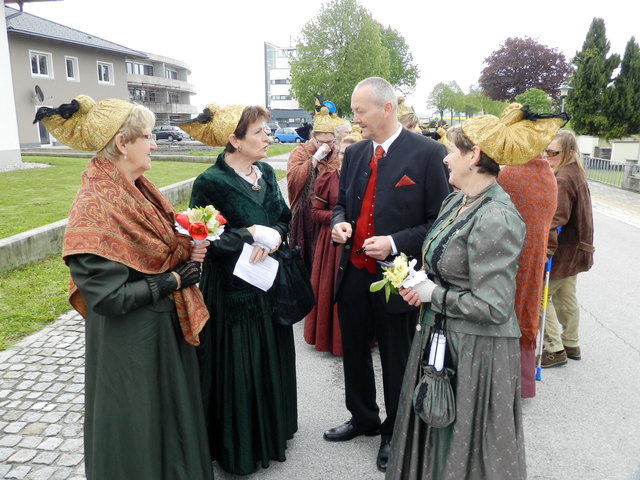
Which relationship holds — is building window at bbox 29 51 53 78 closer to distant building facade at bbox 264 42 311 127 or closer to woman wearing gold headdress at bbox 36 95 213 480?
woman wearing gold headdress at bbox 36 95 213 480

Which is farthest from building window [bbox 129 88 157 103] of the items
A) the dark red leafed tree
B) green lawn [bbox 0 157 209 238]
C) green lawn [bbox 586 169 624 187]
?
green lawn [bbox 586 169 624 187]

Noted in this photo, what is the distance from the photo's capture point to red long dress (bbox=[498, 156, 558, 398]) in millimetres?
3281

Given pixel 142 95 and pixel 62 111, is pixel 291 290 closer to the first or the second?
pixel 62 111

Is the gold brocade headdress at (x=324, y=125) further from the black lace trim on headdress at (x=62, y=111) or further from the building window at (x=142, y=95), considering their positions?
the building window at (x=142, y=95)

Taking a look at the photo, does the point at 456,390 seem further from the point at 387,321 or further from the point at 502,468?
the point at 387,321

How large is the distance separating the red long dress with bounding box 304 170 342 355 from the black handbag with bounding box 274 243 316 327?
162 cm

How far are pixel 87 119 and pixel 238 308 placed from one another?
4.37ft

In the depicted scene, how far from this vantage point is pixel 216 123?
304 cm

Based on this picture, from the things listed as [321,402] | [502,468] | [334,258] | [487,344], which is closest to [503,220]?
[487,344]

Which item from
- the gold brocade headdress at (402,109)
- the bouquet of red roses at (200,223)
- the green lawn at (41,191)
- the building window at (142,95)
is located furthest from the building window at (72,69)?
the bouquet of red roses at (200,223)

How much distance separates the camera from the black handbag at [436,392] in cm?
233

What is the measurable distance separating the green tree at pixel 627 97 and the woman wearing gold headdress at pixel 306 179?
24817mm

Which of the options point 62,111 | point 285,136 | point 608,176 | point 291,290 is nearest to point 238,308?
point 291,290

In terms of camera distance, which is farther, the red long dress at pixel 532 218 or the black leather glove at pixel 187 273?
the red long dress at pixel 532 218
